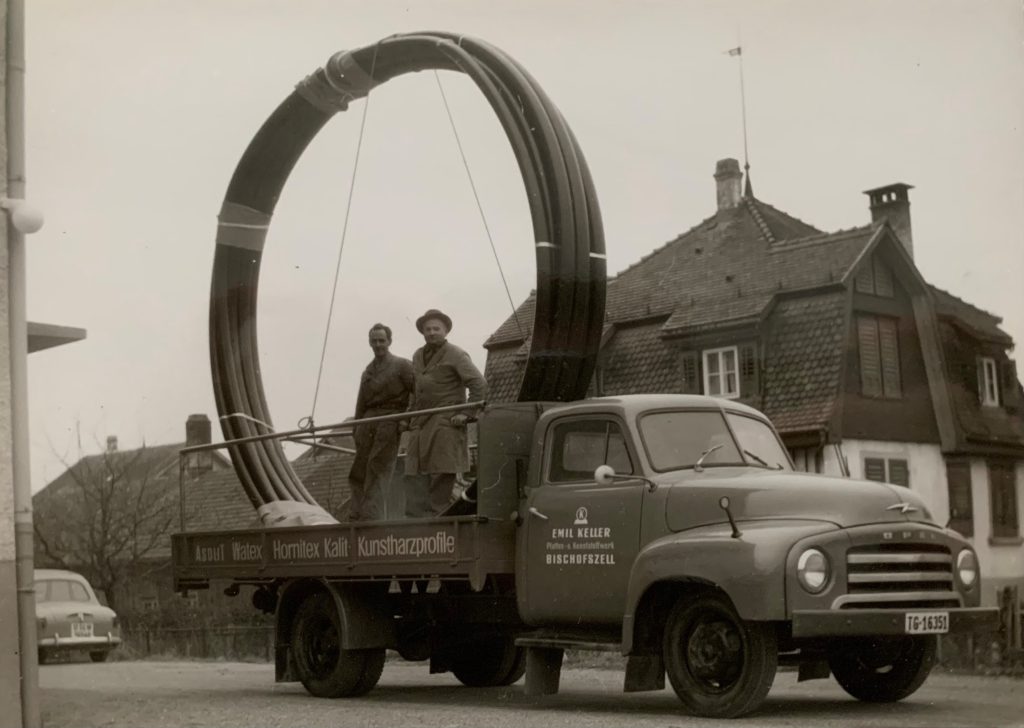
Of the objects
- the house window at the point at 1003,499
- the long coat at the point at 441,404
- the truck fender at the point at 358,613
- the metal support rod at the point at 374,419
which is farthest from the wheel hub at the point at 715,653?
the house window at the point at 1003,499

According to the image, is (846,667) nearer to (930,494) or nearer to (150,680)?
(150,680)

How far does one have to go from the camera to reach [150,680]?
53.6ft

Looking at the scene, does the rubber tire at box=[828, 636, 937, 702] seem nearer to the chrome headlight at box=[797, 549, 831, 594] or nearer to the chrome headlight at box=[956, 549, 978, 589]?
the chrome headlight at box=[956, 549, 978, 589]

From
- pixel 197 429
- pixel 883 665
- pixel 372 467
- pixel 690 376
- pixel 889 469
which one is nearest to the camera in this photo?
pixel 883 665

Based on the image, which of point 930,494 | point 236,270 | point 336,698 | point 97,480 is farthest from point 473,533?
point 97,480

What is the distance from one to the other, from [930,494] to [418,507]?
1195cm

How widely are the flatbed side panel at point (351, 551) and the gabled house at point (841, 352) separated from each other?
8.78m

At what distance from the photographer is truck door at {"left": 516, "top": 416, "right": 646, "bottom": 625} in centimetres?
1053

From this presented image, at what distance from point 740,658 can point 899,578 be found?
3.58 feet

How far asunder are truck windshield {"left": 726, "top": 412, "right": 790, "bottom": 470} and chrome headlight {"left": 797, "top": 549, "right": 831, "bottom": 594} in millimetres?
1579

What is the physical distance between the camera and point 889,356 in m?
24.2

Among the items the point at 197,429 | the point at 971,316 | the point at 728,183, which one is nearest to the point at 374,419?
the point at 971,316

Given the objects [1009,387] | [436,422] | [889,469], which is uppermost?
[1009,387]

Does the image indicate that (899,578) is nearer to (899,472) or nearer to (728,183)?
(899,472)
